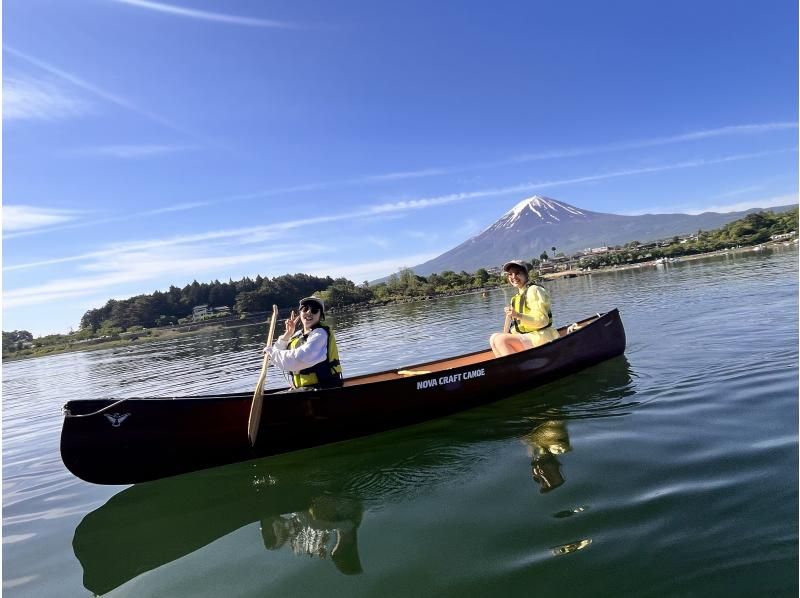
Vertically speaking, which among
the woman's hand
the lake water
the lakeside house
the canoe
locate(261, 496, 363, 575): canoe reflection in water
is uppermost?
the lakeside house

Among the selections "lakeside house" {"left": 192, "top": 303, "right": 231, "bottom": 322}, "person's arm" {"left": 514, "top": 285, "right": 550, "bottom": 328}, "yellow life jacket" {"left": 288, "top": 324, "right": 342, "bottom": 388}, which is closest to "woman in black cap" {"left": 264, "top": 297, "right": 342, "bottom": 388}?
"yellow life jacket" {"left": 288, "top": 324, "right": 342, "bottom": 388}

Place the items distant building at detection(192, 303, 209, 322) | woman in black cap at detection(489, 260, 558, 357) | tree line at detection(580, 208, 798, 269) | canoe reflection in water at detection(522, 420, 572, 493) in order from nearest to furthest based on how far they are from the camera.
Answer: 1. canoe reflection in water at detection(522, 420, 572, 493)
2. woman in black cap at detection(489, 260, 558, 357)
3. tree line at detection(580, 208, 798, 269)
4. distant building at detection(192, 303, 209, 322)

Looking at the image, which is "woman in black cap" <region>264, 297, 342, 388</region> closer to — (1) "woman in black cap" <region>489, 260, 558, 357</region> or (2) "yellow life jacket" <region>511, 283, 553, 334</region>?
(1) "woman in black cap" <region>489, 260, 558, 357</region>

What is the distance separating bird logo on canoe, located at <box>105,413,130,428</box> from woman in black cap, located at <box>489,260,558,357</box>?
5841 millimetres

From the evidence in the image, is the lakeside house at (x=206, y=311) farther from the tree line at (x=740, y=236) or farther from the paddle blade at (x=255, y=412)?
the paddle blade at (x=255, y=412)

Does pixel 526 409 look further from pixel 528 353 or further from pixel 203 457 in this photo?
pixel 203 457

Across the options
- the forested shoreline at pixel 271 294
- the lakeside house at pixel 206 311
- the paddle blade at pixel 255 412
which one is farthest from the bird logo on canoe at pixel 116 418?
the lakeside house at pixel 206 311

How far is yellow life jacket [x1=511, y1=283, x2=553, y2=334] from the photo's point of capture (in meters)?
8.41

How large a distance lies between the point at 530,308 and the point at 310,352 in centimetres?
425

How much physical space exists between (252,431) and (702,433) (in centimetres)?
522

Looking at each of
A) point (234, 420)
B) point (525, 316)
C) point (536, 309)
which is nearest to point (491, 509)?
point (234, 420)

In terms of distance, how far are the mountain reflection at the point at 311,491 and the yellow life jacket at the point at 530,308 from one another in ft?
5.39

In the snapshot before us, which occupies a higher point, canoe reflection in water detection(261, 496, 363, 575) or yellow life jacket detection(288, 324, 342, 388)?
yellow life jacket detection(288, 324, 342, 388)


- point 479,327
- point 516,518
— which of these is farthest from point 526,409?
point 479,327
